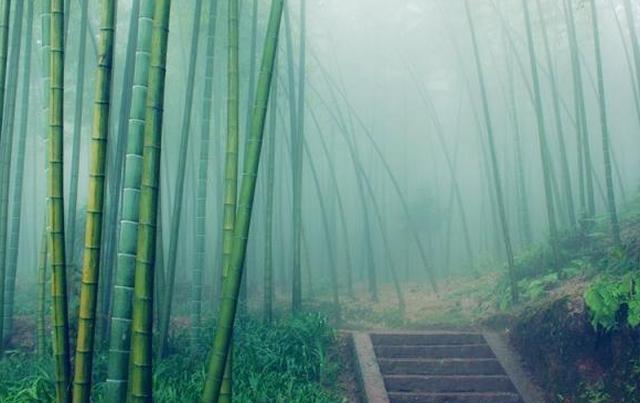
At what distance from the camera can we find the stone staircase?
5.55 m

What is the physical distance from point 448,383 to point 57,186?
15.0 ft

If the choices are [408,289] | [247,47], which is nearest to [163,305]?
[247,47]

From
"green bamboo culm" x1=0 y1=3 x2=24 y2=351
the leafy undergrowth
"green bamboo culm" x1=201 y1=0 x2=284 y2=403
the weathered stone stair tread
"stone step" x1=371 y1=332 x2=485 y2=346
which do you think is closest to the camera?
"green bamboo culm" x1=201 y1=0 x2=284 y2=403

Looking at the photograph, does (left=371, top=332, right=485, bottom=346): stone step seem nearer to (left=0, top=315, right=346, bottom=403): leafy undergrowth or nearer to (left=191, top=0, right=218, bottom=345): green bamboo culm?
(left=0, top=315, right=346, bottom=403): leafy undergrowth

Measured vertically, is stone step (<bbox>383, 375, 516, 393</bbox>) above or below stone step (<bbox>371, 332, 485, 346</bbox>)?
below

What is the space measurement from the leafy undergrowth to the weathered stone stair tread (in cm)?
60

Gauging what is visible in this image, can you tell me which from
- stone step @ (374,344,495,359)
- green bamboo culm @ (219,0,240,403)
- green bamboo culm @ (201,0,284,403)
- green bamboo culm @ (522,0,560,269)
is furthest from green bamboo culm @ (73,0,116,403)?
green bamboo culm @ (522,0,560,269)

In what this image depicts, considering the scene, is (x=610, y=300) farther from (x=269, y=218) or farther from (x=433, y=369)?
(x=269, y=218)

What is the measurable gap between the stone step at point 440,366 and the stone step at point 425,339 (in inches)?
20.6

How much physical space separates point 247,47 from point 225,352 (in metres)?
8.11

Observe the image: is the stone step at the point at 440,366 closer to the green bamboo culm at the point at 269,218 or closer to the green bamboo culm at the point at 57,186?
the green bamboo culm at the point at 269,218

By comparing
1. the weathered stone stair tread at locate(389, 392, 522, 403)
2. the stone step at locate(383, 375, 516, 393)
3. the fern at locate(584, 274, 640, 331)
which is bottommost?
the weathered stone stair tread at locate(389, 392, 522, 403)

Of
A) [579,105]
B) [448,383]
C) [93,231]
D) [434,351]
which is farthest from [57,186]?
[579,105]

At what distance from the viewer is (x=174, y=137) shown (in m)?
14.6
